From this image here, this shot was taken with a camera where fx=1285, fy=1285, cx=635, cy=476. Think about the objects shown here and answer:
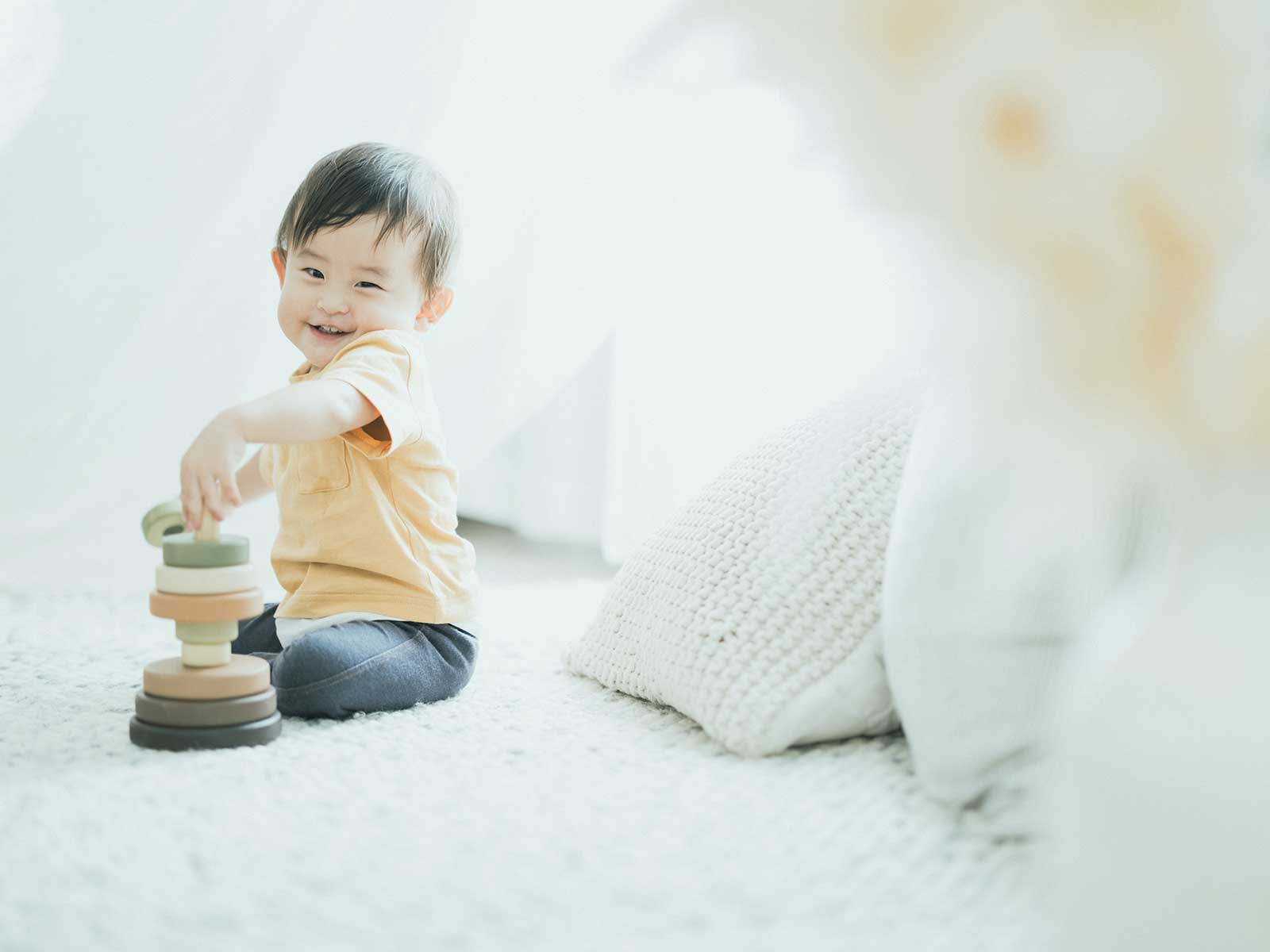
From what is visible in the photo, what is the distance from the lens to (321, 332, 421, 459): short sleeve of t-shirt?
3.29 feet

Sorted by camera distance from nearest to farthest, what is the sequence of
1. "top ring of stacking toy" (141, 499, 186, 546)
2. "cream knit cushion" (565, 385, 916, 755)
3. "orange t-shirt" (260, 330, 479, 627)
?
Answer: "cream knit cushion" (565, 385, 916, 755), "top ring of stacking toy" (141, 499, 186, 546), "orange t-shirt" (260, 330, 479, 627)

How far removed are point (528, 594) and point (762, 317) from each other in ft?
1.67

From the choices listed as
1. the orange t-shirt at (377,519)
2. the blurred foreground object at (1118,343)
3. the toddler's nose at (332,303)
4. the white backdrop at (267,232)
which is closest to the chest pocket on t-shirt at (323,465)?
the orange t-shirt at (377,519)

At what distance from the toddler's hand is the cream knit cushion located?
334mm

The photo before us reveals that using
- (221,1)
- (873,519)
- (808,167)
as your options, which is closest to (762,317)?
(873,519)

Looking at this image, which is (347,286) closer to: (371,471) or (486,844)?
(371,471)

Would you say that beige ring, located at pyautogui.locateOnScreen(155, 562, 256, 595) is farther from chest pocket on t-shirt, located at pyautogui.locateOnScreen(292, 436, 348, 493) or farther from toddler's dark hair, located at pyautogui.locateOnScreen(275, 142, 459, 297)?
toddler's dark hair, located at pyautogui.locateOnScreen(275, 142, 459, 297)

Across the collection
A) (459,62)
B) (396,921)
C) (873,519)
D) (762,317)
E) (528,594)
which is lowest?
(528,594)

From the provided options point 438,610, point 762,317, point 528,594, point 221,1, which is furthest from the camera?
point 528,594

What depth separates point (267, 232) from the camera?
147 centimetres

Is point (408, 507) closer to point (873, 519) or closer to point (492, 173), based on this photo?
point (873, 519)

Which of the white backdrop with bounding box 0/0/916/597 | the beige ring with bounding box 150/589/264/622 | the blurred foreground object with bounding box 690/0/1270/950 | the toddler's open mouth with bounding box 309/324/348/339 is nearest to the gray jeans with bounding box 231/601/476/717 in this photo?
the beige ring with bounding box 150/589/264/622

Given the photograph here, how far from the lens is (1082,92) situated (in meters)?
0.55

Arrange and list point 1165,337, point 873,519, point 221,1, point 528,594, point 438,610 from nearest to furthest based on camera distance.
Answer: point 1165,337 → point 873,519 → point 438,610 → point 221,1 → point 528,594
